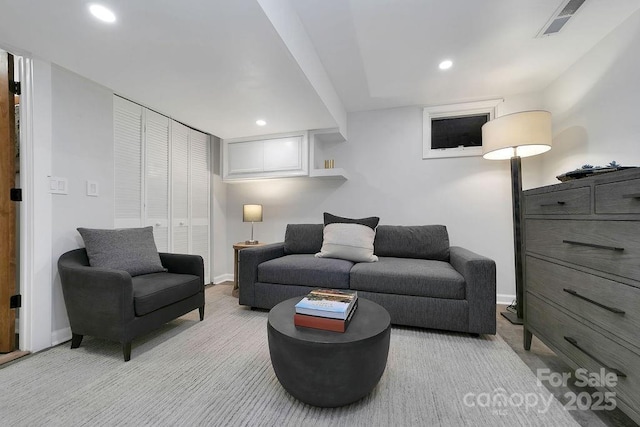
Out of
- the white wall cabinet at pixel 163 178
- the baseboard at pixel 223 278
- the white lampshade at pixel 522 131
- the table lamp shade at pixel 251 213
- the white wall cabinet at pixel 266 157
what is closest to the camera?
the white lampshade at pixel 522 131

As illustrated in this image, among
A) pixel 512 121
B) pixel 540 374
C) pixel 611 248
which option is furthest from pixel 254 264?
pixel 512 121

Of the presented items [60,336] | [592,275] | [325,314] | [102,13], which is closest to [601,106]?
[592,275]

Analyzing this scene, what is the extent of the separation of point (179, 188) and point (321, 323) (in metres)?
2.66

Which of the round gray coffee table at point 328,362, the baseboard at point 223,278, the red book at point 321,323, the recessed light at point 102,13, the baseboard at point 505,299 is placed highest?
the recessed light at point 102,13

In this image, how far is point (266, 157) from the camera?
11.3 feet

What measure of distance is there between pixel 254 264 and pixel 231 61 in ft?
5.91

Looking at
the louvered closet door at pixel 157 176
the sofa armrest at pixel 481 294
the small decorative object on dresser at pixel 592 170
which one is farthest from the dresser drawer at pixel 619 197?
the louvered closet door at pixel 157 176

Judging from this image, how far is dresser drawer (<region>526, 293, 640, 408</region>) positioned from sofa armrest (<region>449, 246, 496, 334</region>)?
26cm

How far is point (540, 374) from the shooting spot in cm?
157

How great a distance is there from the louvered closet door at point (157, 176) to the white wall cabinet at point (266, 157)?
0.79 meters

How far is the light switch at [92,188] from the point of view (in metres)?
2.19

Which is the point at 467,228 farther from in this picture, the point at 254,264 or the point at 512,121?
the point at 254,264

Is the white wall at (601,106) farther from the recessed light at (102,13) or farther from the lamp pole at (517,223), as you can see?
the recessed light at (102,13)

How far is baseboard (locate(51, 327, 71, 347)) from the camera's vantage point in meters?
1.94
